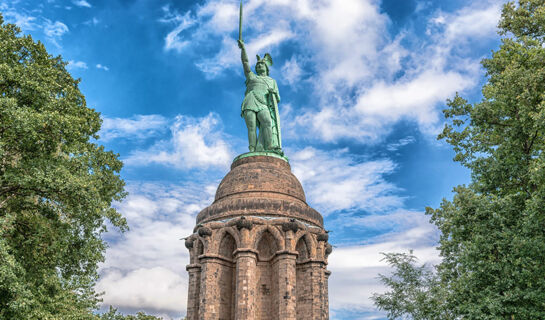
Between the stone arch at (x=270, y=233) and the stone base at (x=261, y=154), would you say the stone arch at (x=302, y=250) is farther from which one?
the stone base at (x=261, y=154)

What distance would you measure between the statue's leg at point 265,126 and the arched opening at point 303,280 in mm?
5313

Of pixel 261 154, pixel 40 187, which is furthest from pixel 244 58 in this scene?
pixel 40 187

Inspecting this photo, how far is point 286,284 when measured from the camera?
16.1 metres

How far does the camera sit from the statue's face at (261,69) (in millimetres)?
22703

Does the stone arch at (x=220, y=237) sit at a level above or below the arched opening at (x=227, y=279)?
above

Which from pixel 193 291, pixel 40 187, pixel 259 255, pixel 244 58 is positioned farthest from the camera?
pixel 244 58

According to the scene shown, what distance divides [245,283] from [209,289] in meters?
1.45

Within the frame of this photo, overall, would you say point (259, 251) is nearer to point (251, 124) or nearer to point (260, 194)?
point (260, 194)

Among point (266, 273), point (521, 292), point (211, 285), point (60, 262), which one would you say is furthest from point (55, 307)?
point (521, 292)

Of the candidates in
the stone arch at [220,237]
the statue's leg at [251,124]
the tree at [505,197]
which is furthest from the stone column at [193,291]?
the tree at [505,197]

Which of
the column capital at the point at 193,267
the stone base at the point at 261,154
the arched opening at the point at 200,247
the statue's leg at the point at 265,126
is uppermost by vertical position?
the statue's leg at the point at 265,126

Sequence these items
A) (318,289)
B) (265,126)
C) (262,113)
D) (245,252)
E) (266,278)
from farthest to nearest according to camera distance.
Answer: (262,113) < (265,126) < (266,278) < (318,289) < (245,252)

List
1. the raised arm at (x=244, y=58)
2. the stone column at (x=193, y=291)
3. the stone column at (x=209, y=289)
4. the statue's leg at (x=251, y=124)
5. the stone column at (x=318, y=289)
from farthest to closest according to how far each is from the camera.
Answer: the raised arm at (x=244, y=58)
the statue's leg at (x=251, y=124)
the stone column at (x=193, y=291)
the stone column at (x=318, y=289)
the stone column at (x=209, y=289)

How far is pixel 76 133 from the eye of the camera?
12.1m
